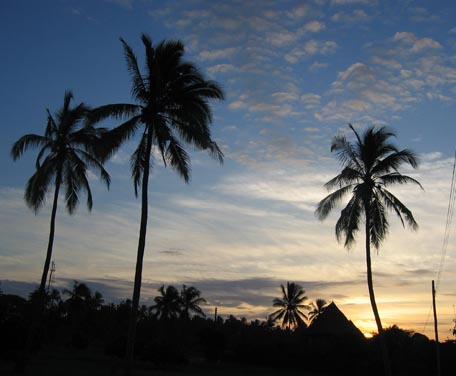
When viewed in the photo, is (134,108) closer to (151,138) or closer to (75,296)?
(151,138)

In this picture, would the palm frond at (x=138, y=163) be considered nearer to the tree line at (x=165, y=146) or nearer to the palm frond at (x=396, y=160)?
the tree line at (x=165, y=146)

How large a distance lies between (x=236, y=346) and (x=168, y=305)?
2018 centimetres

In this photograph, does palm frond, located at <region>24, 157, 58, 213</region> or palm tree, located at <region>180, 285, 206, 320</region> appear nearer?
palm frond, located at <region>24, 157, 58, 213</region>

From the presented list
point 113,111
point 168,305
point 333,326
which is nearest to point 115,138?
point 113,111

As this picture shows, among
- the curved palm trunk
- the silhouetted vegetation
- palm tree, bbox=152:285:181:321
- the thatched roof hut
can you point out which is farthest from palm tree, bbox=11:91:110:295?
palm tree, bbox=152:285:181:321

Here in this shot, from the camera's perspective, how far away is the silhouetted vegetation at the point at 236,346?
37.3 meters

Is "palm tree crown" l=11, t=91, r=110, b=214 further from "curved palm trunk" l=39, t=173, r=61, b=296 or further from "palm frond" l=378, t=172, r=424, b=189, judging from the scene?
"palm frond" l=378, t=172, r=424, b=189

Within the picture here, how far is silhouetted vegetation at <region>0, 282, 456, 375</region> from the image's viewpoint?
123 ft

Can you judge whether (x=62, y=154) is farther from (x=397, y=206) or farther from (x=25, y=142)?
(x=397, y=206)

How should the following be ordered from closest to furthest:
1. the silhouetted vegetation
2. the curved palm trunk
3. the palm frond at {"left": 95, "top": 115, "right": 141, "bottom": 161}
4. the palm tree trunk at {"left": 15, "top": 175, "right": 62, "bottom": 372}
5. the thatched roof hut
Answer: the palm frond at {"left": 95, "top": 115, "right": 141, "bottom": 161}, the palm tree trunk at {"left": 15, "top": 175, "right": 62, "bottom": 372}, the curved palm trunk, the silhouetted vegetation, the thatched roof hut

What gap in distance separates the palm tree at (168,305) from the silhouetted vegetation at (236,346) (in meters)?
0.15

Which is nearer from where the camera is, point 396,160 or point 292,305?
point 396,160

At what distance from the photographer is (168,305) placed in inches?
2778

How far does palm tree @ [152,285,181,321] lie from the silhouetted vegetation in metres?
0.15
